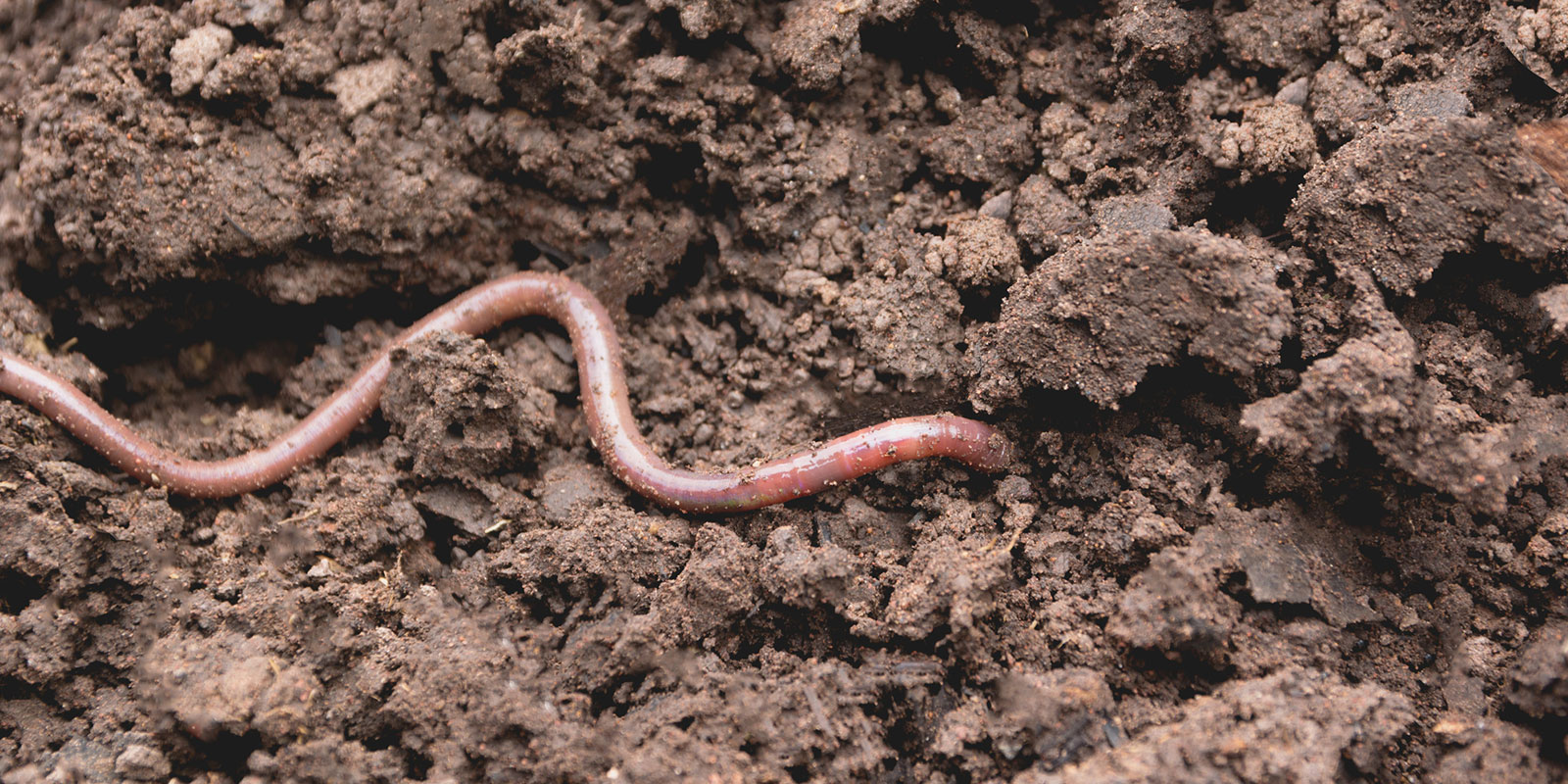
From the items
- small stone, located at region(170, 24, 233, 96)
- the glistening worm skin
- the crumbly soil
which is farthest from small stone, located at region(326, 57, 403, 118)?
the glistening worm skin

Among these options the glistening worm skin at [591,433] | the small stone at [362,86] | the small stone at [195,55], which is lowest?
the glistening worm skin at [591,433]

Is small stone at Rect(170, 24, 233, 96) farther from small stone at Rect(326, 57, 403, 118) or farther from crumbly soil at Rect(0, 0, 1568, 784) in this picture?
small stone at Rect(326, 57, 403, 118)

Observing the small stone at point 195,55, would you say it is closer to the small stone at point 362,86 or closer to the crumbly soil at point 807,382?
the crumbly soil at point 807,382

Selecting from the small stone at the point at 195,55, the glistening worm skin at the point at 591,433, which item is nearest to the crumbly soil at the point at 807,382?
the small stone at the point at 195,55

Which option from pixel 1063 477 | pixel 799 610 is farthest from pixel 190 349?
pixel 1063 477

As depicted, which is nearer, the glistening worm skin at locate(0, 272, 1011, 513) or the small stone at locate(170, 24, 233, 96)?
the glistening worm skin at locate(0, 272, 1011, 513)

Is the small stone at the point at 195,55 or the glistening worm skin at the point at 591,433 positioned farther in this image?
the small stone at the point at 195,55

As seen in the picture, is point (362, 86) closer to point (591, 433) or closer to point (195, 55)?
point (195, 55)
